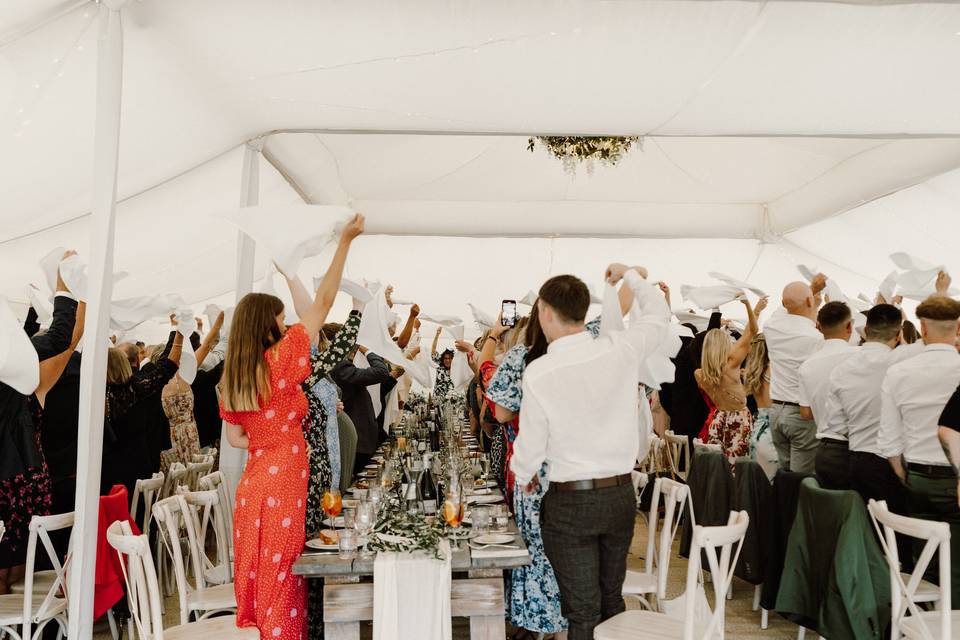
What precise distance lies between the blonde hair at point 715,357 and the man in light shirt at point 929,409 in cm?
195

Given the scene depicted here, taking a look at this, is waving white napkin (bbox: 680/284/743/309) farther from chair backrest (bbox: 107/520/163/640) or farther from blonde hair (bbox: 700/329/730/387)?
chair backrest (bbox: 107/520/163/640)

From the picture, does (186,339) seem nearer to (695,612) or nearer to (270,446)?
(270,446)

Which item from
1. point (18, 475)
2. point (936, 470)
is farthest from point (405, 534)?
point (936, 470)

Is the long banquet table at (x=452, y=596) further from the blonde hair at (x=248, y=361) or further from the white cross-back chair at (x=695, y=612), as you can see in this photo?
the blonde hair at (x=248, y=361)

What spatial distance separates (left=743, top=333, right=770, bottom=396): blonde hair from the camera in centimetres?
521

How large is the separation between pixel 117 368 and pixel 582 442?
314 centimetres

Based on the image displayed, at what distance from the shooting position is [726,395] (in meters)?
5.51

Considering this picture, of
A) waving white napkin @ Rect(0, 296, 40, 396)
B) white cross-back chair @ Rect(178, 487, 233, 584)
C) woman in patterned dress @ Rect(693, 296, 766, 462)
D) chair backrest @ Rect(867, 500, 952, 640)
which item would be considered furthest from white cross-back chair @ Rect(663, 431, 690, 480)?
waving white napkin @ Rect(0, 296, 40, 396)

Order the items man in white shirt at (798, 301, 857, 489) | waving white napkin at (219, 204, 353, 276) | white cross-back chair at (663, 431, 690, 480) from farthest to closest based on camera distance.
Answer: white cross-back chair at (663, 431, 690, 480), man in white shirt at (798, 301, 857, 489), waving white napkin at (219, 204, 353, 276)

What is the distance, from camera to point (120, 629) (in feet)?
13.8

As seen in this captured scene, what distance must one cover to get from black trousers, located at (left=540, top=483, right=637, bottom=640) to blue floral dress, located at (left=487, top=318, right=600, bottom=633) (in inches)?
7.9

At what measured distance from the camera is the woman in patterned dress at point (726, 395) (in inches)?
214

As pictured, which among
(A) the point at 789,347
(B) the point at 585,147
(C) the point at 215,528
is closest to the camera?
(C) the point at 215,528

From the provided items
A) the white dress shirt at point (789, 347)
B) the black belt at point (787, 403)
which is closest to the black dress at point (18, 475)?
the white dress shirt at point (789, 347)
